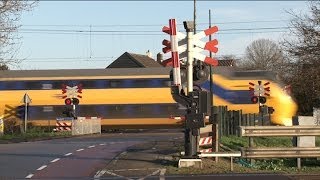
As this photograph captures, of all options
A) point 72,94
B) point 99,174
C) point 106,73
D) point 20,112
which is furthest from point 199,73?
point 20,112

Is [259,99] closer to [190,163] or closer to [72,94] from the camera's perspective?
[72,94]

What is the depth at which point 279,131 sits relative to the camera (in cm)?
1520

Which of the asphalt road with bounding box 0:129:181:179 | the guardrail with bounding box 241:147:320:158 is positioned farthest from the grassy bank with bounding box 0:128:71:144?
the guardrail with bounding box 241:147:320:158

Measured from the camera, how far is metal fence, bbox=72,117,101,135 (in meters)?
37.5

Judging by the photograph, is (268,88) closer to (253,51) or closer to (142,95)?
(142,95)

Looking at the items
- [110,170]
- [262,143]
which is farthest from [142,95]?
Result: [110,170]

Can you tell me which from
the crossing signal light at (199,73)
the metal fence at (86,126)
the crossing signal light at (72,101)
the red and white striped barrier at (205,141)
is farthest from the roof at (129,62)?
the crossing signal light at (199,73)

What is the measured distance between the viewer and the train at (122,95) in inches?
1693

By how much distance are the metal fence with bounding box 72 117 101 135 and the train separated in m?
2.04

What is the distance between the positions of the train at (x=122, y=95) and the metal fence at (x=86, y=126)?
80.5 inches

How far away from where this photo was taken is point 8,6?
26.4 meters

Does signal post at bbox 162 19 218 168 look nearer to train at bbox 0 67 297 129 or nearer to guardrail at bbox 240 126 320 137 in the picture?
guardrail at bbox 240 126 320 137

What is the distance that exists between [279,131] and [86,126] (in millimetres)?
25457

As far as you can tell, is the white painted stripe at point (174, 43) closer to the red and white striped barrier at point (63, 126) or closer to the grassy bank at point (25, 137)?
the grassy bank at point (25, 137)
